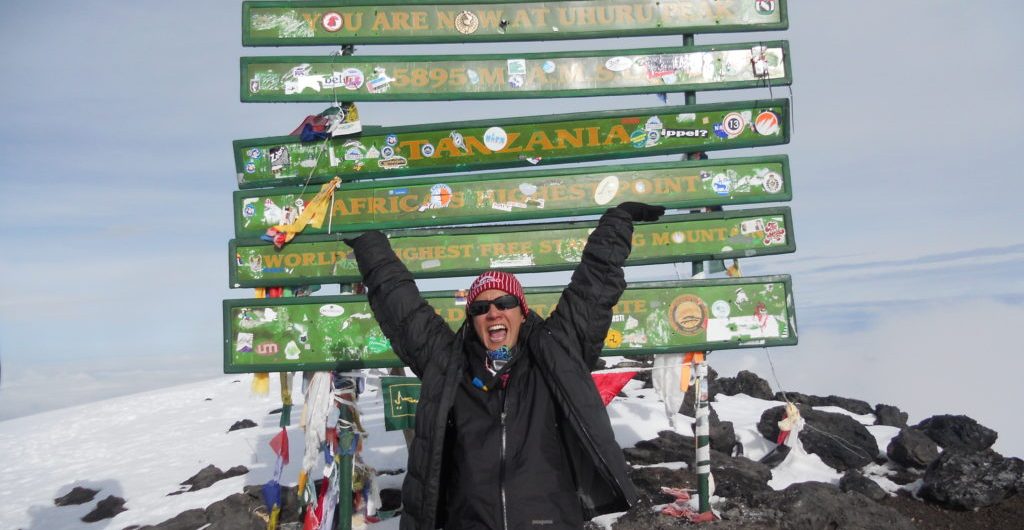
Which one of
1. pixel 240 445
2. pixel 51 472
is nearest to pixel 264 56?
pixel 240 445

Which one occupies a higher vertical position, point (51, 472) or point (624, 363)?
point (624, 363)

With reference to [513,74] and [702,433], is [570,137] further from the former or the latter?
[702,433]

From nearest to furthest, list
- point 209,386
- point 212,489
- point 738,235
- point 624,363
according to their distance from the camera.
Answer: point 738,235 → point 212,489 → point 624,363 → point 209,386

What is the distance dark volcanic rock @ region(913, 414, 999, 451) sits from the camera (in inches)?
444

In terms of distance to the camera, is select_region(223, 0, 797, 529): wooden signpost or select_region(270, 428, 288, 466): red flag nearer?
select_region(223, 0, 797, 529): wooden signpost

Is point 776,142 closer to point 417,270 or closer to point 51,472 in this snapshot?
point 417,270

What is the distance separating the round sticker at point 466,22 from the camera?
8.37 m

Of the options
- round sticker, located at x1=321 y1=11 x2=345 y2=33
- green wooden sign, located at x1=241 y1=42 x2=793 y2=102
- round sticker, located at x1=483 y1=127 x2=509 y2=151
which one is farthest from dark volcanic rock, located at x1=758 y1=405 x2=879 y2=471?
round sticker, located at x1=321 y1=11 x2=345 y2=33

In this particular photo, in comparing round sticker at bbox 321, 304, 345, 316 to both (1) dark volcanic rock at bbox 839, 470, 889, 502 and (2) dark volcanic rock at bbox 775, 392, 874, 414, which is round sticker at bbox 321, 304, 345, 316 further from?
(2) dark volcanic rock at bbox 775, 392, 874, 414

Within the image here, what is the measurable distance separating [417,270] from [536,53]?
9.16 feet

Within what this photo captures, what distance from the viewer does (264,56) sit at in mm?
8289

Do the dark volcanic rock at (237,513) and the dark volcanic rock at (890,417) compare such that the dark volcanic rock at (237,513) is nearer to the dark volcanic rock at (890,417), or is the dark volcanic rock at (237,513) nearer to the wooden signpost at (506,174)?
the wooden signpost at (506,174)

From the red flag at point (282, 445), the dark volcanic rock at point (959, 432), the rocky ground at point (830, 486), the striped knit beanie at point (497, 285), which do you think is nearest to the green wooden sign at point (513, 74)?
the red flag at point (282, 445)

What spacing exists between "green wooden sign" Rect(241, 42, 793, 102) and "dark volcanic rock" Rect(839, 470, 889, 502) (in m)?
4.85
